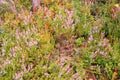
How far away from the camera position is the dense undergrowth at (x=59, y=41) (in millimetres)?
3428

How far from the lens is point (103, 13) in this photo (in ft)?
14.7

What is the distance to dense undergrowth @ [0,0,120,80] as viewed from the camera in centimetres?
343

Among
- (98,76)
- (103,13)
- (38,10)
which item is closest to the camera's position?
(98,76)

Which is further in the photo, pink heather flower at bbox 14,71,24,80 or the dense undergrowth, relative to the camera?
the dense undergrowth

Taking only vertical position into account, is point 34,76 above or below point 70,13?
below

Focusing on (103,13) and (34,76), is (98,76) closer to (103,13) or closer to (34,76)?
(34,76)

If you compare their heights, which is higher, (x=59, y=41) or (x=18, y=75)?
(x=59, y=41)

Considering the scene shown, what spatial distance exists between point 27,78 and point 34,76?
95 millimetres

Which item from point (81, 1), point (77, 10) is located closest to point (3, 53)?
point (77, 10)

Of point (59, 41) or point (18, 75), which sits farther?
point (59, 41)

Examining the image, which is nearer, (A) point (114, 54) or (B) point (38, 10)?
(A) point (114, 54)

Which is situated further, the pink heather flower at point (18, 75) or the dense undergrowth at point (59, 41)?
the dense undergrowth at point (59, 41)

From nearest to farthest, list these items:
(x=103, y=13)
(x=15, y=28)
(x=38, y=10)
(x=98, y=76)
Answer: (x=98, y=76) < (x=15, y=28) < (x=38, y=10) < (x=103, y=13)

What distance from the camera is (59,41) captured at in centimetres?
396
